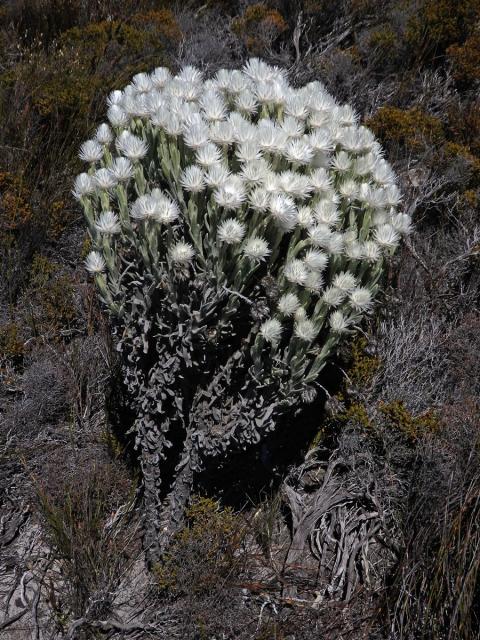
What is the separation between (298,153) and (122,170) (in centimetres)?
65

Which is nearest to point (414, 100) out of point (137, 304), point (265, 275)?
point (265, 275)

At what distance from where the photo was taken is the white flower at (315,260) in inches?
91.4

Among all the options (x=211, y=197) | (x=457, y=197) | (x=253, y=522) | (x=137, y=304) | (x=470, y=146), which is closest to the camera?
(x=211, y=197)

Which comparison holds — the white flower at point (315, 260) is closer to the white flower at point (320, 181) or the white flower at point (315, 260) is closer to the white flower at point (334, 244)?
the white flower at point (334, 244)

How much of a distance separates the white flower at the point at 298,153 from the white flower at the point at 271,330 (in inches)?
23.6

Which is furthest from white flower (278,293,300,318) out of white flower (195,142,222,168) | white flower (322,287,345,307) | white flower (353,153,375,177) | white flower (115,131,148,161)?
white flower (115,131,148,161)

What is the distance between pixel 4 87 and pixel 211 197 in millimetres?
3088

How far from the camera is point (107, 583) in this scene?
2.60 m

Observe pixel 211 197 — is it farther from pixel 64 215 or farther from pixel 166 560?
pixel 64 215

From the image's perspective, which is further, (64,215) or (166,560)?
(64,215)

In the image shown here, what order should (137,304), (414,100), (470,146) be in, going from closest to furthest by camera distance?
(137,304), (470,146), (414,100)

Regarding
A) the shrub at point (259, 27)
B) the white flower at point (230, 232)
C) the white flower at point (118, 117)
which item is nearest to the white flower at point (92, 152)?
the white flower at point (118, 117)

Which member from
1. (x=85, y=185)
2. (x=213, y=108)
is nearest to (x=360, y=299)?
(x=213, y=108)

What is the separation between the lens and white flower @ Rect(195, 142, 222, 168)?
7.57ft
